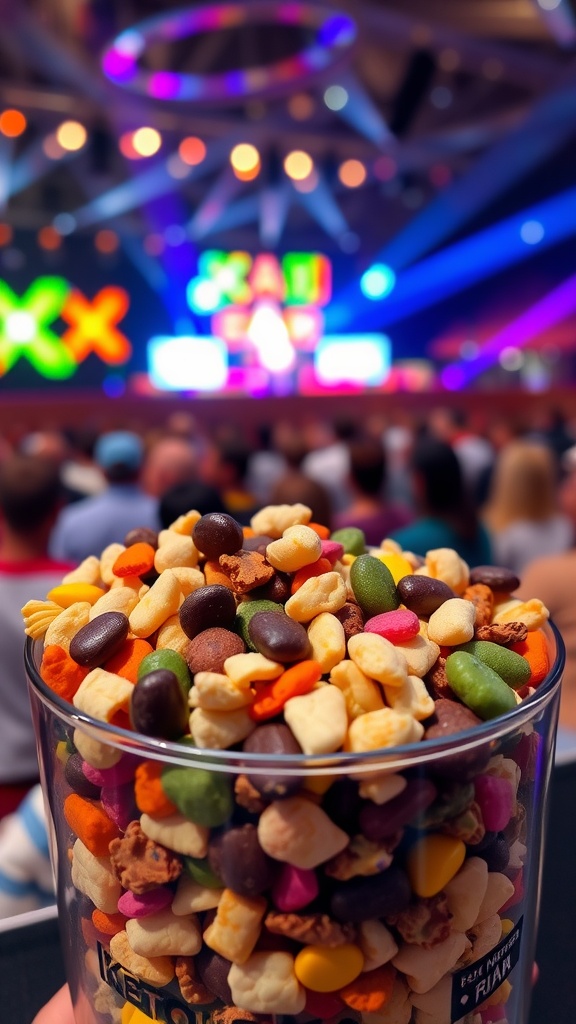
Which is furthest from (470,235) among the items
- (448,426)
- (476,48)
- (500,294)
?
(448,426)

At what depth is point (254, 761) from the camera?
13.6 inches

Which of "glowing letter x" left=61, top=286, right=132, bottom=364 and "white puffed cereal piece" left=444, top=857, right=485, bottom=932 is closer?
"white puffed cereal piece" left=444, top=857, right=485, bottom=932

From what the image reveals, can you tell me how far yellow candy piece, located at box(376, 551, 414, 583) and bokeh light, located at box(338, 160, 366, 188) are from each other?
993cm

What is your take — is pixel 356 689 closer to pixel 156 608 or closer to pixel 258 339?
pixel 156 608

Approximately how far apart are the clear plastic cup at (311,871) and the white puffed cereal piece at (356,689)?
0.17ft

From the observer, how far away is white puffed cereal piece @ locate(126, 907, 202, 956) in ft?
1.28

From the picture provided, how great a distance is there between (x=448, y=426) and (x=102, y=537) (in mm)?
3038

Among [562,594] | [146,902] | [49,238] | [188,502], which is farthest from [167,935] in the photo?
[49,238]

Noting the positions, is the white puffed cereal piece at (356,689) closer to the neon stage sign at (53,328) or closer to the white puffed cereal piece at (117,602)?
the white puffed cereal piece at (117,602)

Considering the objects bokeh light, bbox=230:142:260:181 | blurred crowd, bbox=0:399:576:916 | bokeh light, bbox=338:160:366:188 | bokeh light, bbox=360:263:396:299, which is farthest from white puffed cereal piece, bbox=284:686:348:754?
bokeh light, bbox=360:263:396:299

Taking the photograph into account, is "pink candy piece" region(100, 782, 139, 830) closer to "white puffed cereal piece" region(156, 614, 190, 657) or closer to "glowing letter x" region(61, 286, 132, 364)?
"white puffed cereal piece" region(156, 614, 190, 657)

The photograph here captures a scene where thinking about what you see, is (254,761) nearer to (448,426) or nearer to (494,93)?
(448,426)

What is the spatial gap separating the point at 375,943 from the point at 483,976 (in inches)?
3.8

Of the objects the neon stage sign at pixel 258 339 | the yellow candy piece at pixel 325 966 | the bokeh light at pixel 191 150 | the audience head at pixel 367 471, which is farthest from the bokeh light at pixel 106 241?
the yellow candy piece at pixel 325 966
